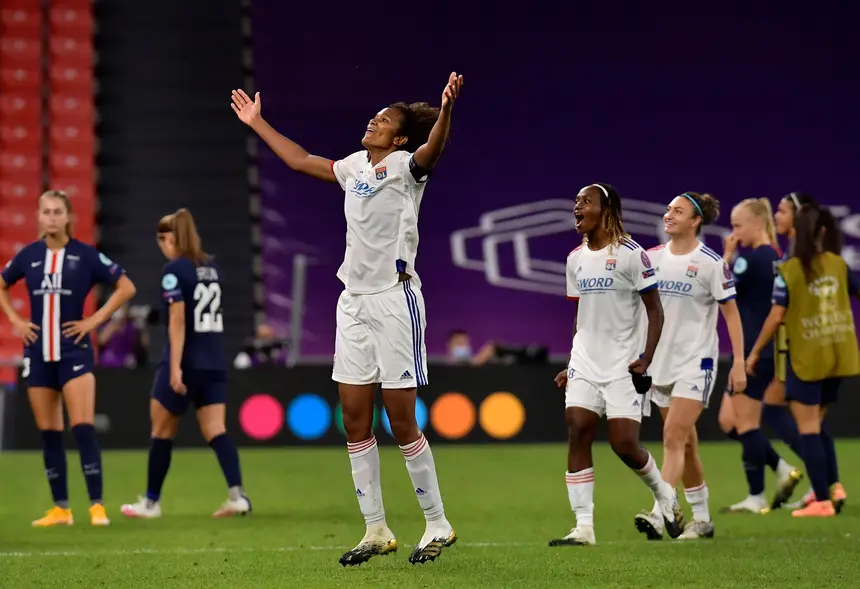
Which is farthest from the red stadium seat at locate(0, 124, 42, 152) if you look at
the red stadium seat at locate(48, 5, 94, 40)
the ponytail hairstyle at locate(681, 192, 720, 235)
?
the ponytail hairstyle at locate(681, 192, 720, 235)

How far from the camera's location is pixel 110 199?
806 inches

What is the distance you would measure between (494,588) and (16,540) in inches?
137

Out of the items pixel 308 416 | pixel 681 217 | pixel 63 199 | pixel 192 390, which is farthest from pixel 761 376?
pixel 308 416

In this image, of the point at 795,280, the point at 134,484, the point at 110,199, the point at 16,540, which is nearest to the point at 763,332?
the point at 795,280

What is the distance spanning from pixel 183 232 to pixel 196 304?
0.50 m

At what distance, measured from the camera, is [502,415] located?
15508 mm

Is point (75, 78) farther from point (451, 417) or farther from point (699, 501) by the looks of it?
point (699, 501)

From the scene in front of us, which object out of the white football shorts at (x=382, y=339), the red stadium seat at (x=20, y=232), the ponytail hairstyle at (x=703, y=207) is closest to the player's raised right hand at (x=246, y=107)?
the white football shorts at (x=382, y=339)

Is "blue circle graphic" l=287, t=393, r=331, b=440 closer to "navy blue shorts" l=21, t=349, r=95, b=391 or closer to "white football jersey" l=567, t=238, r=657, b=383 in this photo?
"navy blue shorts" l=21, t=349, r=95, b=391

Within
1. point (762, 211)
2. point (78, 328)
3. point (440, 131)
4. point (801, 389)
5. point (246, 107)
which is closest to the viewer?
point (440, 131)

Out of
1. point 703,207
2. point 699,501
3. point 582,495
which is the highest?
point 703,207

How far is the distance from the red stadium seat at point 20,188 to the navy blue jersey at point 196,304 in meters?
11.6

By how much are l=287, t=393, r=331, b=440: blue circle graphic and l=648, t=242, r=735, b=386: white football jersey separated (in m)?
8.01

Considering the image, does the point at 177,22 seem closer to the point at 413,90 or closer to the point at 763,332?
the point at 413,90
